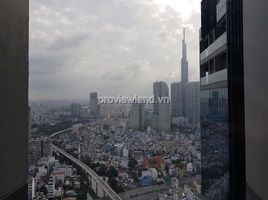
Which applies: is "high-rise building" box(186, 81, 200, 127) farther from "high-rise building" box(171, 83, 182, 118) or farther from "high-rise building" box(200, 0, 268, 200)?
"high-rise building" box(171, 83, 182, 118)

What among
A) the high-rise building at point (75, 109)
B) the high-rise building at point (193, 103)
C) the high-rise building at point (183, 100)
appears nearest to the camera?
the high-rise building at point (75, 109)

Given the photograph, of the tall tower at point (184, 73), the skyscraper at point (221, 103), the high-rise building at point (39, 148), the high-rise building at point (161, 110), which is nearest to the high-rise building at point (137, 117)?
the high-rise building at point (161, 110)

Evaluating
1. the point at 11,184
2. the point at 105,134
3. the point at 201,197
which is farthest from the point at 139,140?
the point at 11,184

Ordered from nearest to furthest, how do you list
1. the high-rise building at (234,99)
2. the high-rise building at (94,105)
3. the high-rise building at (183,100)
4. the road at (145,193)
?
the high-rise building at (234,99) → the road at (145,193) → the high-rise building at (94,105) → the high-rise building at (183,100)

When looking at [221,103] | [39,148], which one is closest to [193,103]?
[221,103]

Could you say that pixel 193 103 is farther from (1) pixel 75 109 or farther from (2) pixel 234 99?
(1) pixel 75 109

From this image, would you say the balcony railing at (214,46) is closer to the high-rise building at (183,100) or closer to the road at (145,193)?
the high-rise building at (183,100)
